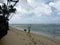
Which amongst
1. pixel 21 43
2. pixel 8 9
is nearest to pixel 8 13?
pixel 8 9

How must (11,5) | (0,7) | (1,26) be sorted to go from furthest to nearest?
1. (0,7)
2. (11,5)
3. (1,26)

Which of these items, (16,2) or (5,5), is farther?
(5,5)

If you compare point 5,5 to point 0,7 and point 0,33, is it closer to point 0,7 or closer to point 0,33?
point 0,7

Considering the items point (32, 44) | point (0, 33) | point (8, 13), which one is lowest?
point (32, 44)

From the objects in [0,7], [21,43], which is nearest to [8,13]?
[0,7]

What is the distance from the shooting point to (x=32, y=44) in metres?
22.0

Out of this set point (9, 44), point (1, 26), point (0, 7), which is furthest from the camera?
point (0, 7)

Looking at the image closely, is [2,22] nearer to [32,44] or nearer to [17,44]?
[17,44]

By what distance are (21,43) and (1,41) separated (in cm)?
221

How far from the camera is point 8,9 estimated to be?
22938mm

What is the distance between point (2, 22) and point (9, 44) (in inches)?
97.7

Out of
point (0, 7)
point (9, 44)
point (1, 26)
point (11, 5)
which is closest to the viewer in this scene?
point (1, 26)

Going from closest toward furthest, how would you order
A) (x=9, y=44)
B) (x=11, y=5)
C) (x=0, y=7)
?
(x=9, y=44)
(x=11, y=5)
(x=0, y=7)

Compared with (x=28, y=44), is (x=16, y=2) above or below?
above
